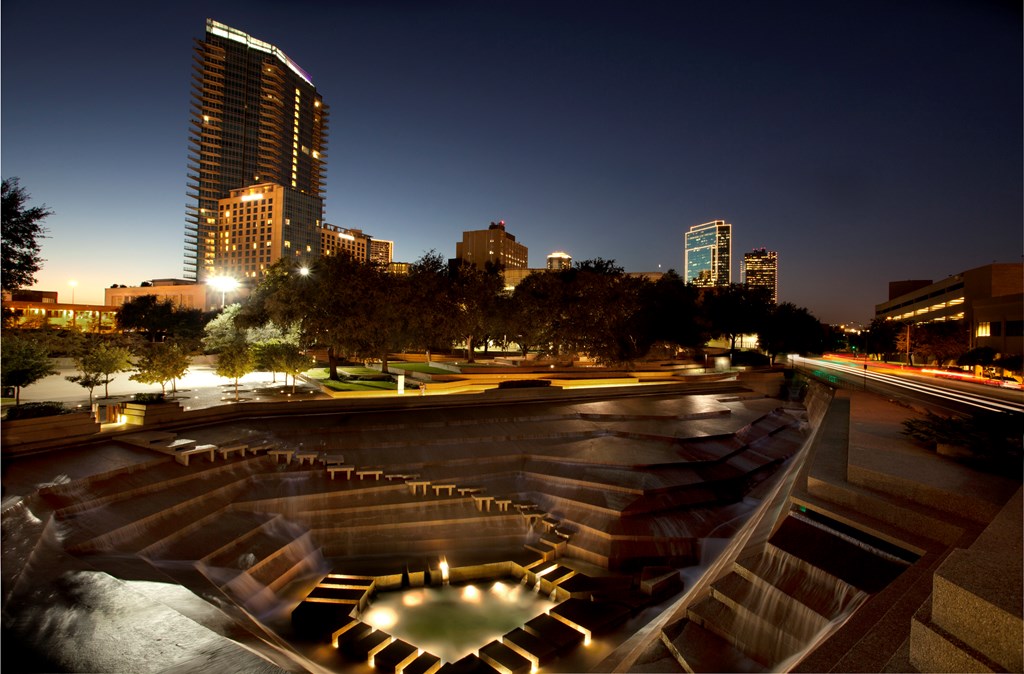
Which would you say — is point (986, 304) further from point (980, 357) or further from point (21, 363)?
point (21, 363)

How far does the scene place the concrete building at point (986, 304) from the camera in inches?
1644

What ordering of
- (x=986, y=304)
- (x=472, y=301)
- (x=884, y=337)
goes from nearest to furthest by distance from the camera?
(x=472, y=301), (x=986, y=304), (x=884, y=337)

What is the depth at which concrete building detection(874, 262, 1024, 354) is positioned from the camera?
41.8 meters

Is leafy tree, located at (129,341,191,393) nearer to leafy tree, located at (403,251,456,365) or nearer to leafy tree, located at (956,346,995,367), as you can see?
leafy tree, located at (403,251,456,365)

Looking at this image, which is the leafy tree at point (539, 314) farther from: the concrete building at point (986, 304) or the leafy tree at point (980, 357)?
the concrete building at point (986, 304)

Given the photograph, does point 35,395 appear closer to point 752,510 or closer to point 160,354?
point 160,354

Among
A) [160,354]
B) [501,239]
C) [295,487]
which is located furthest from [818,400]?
[501,239]

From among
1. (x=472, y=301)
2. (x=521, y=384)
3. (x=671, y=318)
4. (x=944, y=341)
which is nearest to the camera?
(x=521, y=384)

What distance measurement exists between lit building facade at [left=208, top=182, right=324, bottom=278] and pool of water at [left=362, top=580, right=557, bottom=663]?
127846mm

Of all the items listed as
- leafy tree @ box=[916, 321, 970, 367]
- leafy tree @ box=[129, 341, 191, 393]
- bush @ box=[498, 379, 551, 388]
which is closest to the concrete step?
bush @ box=[498, 379, 551, 388]

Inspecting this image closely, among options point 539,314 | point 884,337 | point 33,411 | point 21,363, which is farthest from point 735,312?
point 21,363

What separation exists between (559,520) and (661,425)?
267 inches

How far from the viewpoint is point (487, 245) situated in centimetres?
13888

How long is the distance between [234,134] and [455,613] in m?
160
